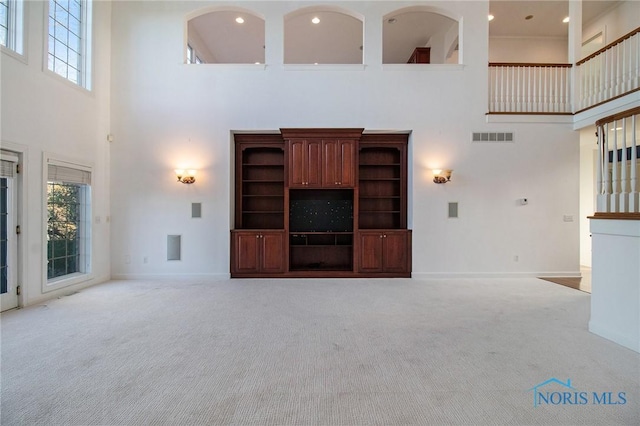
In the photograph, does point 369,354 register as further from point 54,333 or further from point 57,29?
point 57,29

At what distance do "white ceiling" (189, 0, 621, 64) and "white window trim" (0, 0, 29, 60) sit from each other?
3333 millimetres

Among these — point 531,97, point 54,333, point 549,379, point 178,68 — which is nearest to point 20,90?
point 178,68

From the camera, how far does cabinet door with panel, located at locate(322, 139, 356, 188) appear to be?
551 cm

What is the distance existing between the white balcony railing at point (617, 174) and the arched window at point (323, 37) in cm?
510

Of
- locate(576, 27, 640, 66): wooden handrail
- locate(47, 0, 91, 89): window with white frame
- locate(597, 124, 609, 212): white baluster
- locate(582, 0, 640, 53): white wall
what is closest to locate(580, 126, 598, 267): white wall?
locate(576, 27, 640, 66): wooden handrail

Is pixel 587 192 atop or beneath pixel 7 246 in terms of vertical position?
atop

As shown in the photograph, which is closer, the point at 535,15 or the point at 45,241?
the point at 45,241

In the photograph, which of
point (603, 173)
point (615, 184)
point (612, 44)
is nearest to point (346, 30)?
point (612, 44)

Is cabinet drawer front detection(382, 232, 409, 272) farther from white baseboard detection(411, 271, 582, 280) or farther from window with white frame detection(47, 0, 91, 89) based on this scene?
window with white frame detection(47, 0, 91, 89)

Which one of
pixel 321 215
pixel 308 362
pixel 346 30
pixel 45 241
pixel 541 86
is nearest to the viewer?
pixel 308 362

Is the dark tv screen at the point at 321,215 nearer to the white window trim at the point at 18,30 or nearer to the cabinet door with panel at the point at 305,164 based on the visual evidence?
the cabinet door with panel at the point at 305,164

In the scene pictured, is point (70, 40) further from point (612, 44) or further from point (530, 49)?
point (530, 49)

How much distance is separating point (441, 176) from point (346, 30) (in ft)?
14.4

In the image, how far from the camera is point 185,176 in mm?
5477
